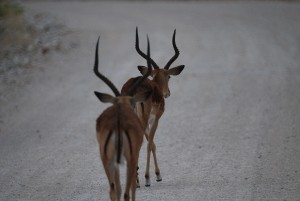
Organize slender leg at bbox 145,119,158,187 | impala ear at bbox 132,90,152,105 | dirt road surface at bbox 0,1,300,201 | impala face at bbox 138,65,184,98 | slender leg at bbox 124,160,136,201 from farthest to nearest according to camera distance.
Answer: impala face at bbox 138,65,184,98 < slender leg at bbox 145,119,158,187 < dirt road surface at bbox 0,1,300,201 < impala ear at bbox 132,90,152,105 < slender leg at bbox 124,160,136,201

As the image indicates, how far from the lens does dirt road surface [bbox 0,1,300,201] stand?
10.0 metres

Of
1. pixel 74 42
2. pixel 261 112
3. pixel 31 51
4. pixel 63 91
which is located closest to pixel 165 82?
pixel 261 112

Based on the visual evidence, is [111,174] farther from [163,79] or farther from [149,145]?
[163,79]

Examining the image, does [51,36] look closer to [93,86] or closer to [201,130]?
[93,86]

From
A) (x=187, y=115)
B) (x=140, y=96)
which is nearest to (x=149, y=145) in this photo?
(x=140, y=96)

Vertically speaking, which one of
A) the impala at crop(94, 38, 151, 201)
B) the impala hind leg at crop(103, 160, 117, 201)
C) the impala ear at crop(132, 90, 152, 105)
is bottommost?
the impala hind leg at crop(103, 160, 117, 201)

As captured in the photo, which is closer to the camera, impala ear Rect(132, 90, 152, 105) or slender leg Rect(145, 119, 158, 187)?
impala ear Rect(132, 90, 152, 105)

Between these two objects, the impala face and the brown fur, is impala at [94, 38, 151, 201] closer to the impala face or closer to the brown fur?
the brown fur

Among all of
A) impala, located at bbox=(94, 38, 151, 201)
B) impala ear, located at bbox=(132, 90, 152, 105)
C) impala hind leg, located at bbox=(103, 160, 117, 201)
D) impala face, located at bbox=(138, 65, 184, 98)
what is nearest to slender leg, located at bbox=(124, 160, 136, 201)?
impala, located at bbox=(94, 38, 151, 201)

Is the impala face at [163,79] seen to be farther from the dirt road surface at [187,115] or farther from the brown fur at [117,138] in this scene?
the brown fur at [117,138]

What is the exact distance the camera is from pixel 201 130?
13297 mm

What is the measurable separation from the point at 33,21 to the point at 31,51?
4.73 metres

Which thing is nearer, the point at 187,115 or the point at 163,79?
the point at 163,79

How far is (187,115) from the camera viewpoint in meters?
14.5
